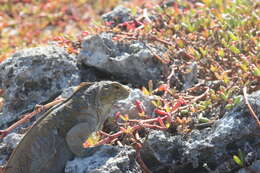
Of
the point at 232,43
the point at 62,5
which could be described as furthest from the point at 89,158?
the point at 62,5

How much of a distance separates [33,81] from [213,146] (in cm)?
199

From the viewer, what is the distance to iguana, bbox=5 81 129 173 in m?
3.84

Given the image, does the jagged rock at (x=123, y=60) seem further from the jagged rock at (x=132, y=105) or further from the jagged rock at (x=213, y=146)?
the jagged rock at (x=213, y=146)

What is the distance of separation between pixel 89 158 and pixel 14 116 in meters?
1.44

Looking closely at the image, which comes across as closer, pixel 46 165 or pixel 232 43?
pixel 46 165

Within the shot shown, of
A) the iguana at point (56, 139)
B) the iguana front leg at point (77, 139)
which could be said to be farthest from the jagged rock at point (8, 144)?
the iguana front leg at point (77, 139)

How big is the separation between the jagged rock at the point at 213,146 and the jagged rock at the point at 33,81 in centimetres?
138

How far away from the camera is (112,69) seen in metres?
5.12

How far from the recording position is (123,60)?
5.08m

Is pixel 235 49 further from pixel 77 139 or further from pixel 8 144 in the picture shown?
pixel 8 144

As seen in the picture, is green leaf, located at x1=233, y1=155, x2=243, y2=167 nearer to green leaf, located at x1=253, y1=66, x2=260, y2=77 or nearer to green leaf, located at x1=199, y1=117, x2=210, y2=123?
green leaf, located at x1=199, y1=117, x2=210, y2=123

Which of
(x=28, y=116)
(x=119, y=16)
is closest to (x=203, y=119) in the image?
(x=28, y=116)

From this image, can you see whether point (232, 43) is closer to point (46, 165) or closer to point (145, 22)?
point (145, 22)

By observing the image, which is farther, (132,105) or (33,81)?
(33,81)
